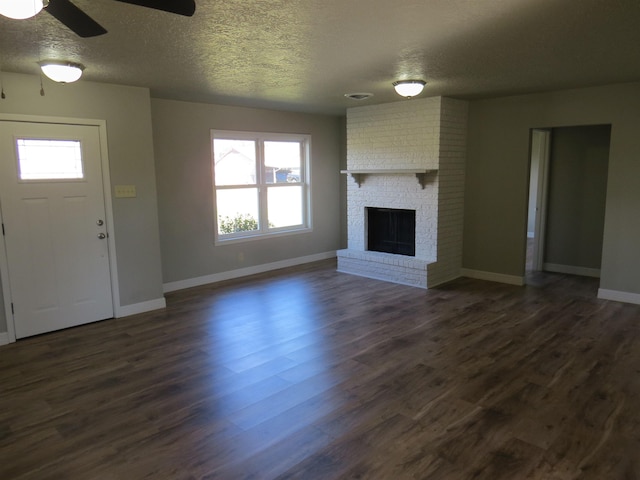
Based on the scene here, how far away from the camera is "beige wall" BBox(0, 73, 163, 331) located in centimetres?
426

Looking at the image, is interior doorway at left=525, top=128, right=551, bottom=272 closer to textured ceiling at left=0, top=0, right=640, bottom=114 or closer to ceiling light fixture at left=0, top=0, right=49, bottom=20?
textured ceiling at left=0, top=0, right=640, bottom=114

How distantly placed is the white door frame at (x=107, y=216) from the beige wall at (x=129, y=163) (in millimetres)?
39

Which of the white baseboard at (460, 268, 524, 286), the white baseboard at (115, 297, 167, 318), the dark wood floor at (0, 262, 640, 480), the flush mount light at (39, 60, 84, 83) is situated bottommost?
the dark wood floor at (0, 262, 640, 480)

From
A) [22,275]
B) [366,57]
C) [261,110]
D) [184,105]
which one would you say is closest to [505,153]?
[366,57]

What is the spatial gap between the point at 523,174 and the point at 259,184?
3.64m

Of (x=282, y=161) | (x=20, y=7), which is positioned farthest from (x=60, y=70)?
(x=282, y=161)

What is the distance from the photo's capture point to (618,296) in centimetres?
499

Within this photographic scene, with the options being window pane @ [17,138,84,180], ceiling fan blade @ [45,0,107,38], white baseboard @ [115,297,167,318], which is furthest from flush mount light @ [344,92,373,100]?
ceiling fan blade @ [45,0,107,38]

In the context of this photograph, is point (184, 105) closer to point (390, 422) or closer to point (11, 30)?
point (11, 30)

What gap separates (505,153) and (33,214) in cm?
541

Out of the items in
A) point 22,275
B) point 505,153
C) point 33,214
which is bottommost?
point 22,275

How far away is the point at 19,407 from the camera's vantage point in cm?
297

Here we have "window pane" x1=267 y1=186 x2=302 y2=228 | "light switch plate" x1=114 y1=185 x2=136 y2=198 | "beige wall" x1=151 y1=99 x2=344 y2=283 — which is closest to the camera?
"light switch plate" x1=114 y1=185 x2=136 y2=198

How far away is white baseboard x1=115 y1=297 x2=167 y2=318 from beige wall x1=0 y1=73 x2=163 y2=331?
0.03m
